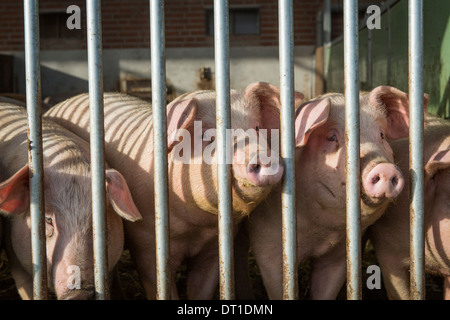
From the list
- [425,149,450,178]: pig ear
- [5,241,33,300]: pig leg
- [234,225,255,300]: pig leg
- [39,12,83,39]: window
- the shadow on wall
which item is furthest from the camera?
[39,12,83,39]: window

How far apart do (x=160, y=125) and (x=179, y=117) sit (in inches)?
11.2

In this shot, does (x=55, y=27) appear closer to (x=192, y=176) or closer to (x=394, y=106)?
(x=192, y=176)

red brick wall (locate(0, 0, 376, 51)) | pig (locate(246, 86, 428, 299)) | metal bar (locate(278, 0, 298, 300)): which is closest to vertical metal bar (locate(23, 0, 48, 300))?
metal bar (locate(278, 0, 298, 300))

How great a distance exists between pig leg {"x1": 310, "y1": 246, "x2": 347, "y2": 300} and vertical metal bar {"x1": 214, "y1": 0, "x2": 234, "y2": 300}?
0.91 meters

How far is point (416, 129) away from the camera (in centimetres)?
243

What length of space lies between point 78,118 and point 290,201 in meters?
1.70

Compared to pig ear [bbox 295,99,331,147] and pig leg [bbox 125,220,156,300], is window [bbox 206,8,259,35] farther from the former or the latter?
pig ear [bbox 295,99,331,147]

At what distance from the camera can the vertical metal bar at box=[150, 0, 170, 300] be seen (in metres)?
2.39

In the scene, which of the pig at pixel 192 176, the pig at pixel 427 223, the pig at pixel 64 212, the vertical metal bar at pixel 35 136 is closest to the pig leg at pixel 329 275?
the pig at pixel 427 223

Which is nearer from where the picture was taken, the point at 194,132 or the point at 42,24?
the point at 194,132

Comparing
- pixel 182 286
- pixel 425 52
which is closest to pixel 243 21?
pixel 425 52

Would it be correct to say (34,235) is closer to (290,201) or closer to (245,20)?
(290,201)
